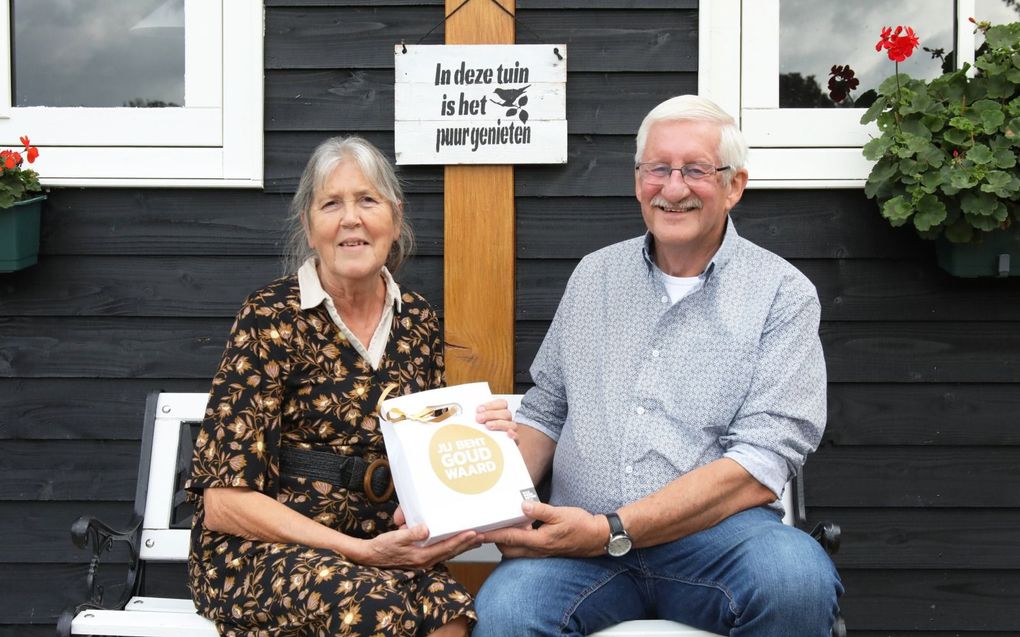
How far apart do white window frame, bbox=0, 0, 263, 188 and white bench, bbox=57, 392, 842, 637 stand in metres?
0.68

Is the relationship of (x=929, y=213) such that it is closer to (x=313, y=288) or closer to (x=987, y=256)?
(x=987, y=256)

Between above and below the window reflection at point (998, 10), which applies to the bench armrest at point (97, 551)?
below

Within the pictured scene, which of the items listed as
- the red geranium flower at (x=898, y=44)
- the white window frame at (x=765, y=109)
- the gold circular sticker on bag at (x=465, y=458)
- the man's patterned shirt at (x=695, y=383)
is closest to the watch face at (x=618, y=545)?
the man's patterned shirt at (x=695, y=383)

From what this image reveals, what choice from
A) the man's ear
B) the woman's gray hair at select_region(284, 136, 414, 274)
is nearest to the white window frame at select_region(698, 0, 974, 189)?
the man's ear

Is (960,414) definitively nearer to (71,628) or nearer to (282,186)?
(282,186)

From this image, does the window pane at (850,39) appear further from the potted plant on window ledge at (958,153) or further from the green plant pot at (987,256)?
the green plant pot at (987,256)

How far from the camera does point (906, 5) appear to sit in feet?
9.77

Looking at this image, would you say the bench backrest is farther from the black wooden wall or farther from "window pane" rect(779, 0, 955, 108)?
"window pane" rect(779, 0, 955, 108)

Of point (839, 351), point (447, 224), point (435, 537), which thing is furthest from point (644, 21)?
point (435, 537)

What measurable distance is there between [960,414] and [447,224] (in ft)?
5.18

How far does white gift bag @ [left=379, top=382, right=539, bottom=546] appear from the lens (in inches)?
79.8

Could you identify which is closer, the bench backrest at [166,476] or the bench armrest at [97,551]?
the bench armrest at [97,551]

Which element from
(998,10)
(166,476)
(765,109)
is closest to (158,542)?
(166,476)

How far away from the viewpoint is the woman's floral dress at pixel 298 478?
1966 millimetres
